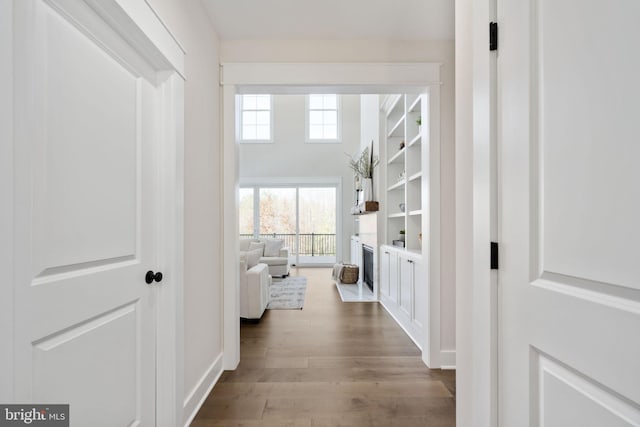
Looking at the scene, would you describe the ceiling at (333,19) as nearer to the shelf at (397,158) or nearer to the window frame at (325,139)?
the shelf at (397,158)

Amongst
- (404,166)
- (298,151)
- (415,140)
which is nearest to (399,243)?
(404,166)

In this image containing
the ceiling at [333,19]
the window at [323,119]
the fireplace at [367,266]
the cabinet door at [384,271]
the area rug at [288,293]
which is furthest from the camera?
the window at [323,119]

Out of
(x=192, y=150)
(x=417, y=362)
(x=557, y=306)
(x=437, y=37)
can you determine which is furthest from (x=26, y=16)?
(x=417, y=362)

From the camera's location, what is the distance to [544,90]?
915 millimetres

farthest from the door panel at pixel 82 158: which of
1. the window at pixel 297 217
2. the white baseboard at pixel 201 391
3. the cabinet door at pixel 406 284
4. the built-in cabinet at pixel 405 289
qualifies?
the window at pixel 297 217

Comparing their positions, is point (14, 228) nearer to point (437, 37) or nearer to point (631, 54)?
point (631, 54)

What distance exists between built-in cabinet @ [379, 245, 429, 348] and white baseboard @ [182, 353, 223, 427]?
66.3 inches

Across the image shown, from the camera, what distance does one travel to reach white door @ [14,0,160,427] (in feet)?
3.03

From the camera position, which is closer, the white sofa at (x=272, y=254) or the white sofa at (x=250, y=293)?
the white sofa at (x=250, y=293)

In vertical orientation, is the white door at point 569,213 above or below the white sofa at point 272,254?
above

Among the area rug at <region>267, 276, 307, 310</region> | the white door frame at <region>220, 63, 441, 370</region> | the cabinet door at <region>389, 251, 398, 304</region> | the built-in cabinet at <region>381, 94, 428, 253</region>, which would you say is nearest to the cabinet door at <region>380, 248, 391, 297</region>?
the cabinet door at <region>389, 251, 398, 304</region>

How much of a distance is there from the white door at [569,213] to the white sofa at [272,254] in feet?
18.2

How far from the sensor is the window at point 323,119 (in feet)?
28.2

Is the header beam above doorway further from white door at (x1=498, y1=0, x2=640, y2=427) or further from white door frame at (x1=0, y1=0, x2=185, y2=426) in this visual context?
white door at (x1=498, y1=0, x2=640, y2=427)
